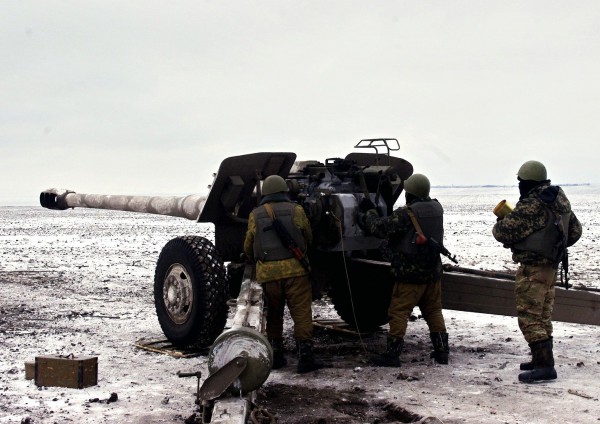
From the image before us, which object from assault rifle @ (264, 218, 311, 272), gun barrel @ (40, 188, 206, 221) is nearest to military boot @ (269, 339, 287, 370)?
assault rifle @ (264, 218, 311, 272)

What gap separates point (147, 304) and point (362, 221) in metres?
4.42

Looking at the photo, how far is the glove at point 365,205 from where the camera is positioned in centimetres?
721

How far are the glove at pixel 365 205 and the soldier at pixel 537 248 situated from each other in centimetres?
127

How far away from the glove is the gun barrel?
5.22ft

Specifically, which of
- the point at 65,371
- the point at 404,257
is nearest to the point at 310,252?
the point at 404,257

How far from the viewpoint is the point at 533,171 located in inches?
249

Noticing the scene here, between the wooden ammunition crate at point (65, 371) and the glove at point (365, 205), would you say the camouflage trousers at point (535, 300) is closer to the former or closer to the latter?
the glove at point (365, 205)

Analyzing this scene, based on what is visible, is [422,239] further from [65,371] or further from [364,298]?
[65,371]

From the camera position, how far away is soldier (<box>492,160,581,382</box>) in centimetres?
623

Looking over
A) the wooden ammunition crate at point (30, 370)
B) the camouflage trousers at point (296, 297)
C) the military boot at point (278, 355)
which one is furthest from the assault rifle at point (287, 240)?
the wooden ammunition crate at point (30, 370)

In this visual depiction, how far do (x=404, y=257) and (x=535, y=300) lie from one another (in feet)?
3.61

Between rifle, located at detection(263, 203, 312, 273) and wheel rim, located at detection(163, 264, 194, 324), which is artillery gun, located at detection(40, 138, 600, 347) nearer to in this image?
wheel rim, located at detection(163, 264, 194, 324)

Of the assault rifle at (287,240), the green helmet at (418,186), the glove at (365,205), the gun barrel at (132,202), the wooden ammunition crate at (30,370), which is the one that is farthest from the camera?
the gun barrel at (132,202)

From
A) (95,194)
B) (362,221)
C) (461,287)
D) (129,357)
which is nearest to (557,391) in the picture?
(461,287)
